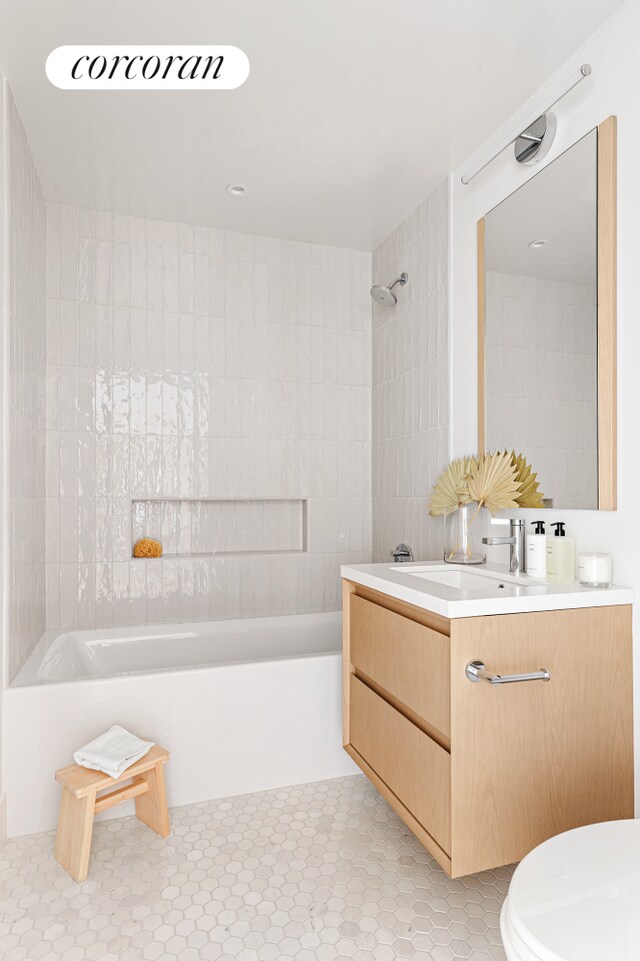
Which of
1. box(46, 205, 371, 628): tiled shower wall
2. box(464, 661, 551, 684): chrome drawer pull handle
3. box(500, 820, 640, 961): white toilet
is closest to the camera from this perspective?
box(500, 820, 640, 961): white toilet

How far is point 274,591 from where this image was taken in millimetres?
3074

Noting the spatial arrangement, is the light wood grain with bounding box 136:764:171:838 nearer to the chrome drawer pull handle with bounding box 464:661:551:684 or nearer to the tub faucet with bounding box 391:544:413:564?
the chrome drawer pull handle with bounding box 464:661:551:684

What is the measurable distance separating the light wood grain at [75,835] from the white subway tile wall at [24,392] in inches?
19.3

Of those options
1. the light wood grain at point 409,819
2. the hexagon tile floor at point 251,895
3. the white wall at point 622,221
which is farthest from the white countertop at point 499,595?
the hexagon tile floor at point 251,895

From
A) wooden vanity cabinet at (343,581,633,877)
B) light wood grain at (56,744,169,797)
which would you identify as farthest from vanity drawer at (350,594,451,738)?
light wood grain at (56,744,169,797)

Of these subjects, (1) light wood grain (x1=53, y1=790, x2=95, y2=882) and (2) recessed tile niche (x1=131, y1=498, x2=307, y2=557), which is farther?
(2) recessed tile niche (x1=131, y1=498, x2=307, y2=557)

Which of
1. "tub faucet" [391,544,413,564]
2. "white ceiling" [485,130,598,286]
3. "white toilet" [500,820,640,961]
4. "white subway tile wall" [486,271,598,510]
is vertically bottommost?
"white toilet" [500,820,640,961]

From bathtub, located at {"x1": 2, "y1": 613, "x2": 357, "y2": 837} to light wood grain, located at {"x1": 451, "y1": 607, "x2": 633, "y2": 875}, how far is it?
87cm

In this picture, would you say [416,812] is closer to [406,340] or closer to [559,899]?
[559,899]

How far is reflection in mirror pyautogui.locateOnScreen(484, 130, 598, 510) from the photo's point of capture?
5.59 feet

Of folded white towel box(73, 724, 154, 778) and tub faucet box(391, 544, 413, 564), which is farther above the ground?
tub faucet box(391, 544, 413, 564)

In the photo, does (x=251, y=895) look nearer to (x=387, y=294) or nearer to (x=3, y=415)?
(x=3, y=415)

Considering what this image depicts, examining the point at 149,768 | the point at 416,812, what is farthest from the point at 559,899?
the point at 149,768

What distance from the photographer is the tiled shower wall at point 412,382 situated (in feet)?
8.25
